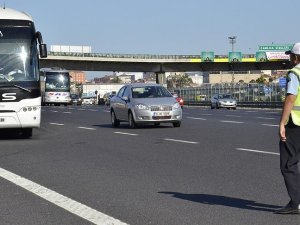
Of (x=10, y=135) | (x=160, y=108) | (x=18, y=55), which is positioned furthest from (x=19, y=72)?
(x=160, y=108)

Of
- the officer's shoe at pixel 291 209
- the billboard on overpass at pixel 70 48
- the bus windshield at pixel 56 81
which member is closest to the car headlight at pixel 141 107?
the officer's shoe at pixel 291 209

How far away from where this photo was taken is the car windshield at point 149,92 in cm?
2231

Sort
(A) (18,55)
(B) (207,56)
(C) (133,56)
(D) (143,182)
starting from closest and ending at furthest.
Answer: (D) (143,182) < (A) (18,55) < (C) (133,56) < (B) (207,56)

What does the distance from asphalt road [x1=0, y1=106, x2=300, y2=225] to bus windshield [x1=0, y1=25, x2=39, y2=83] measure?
2046 millimetres

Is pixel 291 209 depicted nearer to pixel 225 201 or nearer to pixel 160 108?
pixel 225 201

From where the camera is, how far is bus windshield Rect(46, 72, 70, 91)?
62.8 meters

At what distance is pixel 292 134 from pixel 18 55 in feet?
40.5

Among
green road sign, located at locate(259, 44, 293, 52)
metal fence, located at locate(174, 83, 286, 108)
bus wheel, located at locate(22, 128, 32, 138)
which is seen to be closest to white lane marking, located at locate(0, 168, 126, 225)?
bus wheel, located at locate(22, 128, 32, 138)

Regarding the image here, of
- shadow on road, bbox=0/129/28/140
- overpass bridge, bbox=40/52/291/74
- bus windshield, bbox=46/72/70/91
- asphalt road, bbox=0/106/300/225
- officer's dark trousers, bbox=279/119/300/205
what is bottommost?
shadow on road, bbox=0/129/28/140

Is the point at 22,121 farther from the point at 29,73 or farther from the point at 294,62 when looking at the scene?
the point at 294,62

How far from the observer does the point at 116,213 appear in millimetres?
6824

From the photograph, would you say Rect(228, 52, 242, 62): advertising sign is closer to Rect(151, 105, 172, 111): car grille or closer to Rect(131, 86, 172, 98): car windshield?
Rect(131, 86, 172, 98): car windshield

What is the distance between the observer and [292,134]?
642cm

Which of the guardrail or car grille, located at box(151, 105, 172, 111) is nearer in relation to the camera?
car grille, located at box(151, 105, 172, 111)
